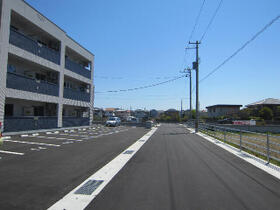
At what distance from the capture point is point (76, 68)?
71.6 ft

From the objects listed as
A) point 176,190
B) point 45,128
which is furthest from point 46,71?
point 176,190

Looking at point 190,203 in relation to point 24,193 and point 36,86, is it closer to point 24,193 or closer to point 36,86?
point 24,193

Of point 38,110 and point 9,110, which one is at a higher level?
point 38,110

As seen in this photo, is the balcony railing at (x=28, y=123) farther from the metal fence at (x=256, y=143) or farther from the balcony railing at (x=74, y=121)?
the metal fence at (x=256, y=143)

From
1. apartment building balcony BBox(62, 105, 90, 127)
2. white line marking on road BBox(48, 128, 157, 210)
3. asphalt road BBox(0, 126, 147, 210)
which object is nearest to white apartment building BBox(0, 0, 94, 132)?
apartment building balcony BBox(62, 105, 90, 127)

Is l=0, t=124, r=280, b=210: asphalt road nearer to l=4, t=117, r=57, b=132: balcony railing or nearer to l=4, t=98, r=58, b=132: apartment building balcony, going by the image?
l=4, t=117, r=57, b=132: balcony railing

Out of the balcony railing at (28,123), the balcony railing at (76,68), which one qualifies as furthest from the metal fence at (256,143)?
the balcony railing at (76,68)

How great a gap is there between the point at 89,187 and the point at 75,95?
744 inches

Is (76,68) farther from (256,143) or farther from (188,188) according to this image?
(188,188)

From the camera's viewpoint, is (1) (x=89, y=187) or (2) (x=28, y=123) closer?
(1) (x=89, y=187)

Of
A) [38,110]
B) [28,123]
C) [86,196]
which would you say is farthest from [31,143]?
[38,110]

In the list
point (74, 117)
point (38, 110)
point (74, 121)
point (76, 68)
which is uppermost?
point (76, 68)

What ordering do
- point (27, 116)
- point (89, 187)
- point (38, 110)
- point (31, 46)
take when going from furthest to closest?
1. point (38, 110)
2. point (27, 116)
3. point (31, 46)
4. point (89, 187)

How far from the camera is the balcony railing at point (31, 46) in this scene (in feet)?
43.4
